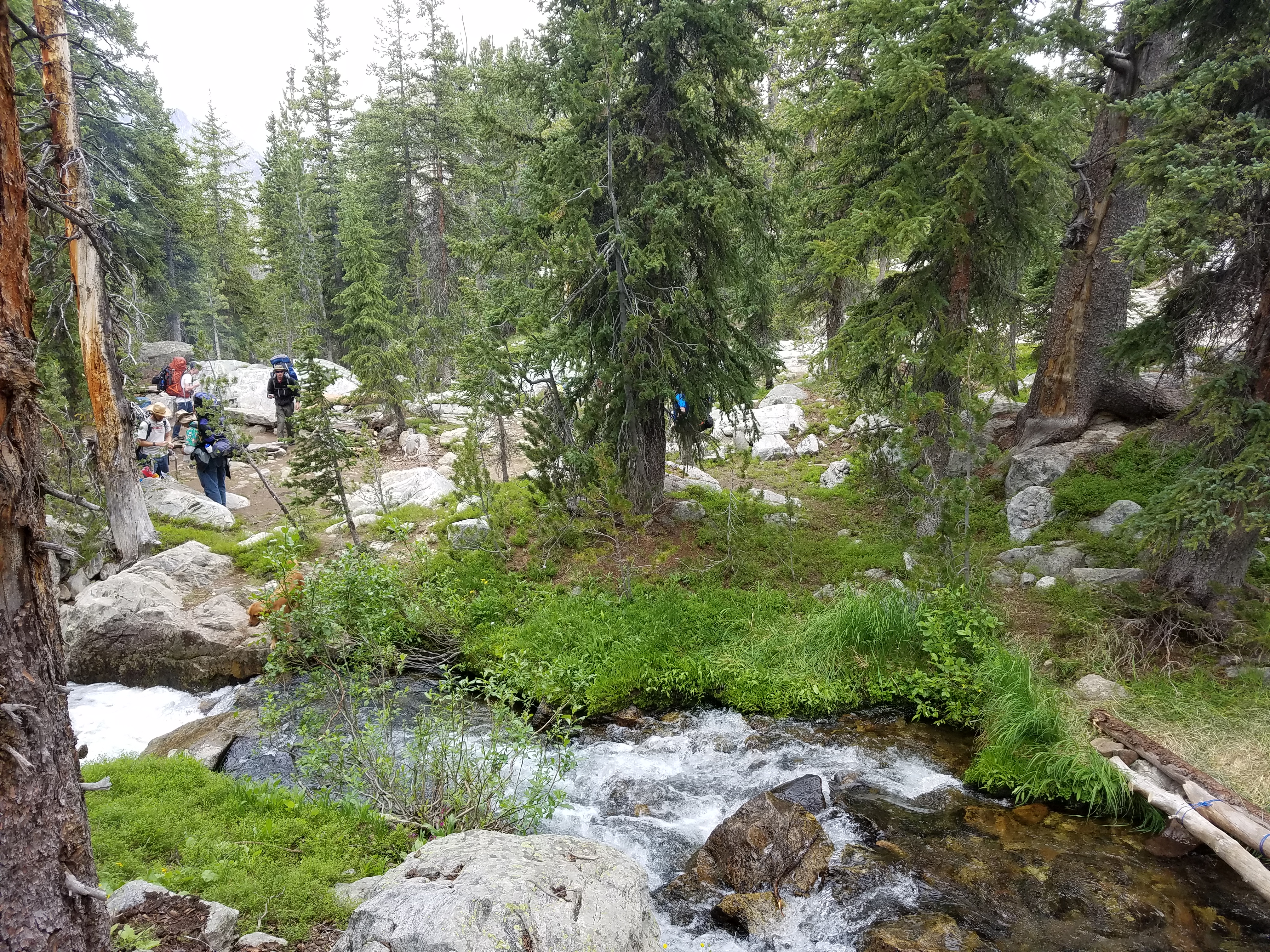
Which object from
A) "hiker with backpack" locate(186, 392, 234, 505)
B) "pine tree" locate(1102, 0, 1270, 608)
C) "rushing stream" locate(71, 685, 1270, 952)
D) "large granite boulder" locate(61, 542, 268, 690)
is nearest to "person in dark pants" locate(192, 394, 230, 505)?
"hiker with backpack" locate(186, 392, 234, 505)

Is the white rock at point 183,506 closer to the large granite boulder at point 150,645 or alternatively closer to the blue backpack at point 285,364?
the blue backpack at point 285,364

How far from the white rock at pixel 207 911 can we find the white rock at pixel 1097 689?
8299mm

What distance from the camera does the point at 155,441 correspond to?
46.8 ft

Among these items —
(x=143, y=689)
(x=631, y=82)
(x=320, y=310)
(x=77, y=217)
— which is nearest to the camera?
(x=77, y=217)

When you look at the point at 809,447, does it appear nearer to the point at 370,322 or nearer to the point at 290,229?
the point at 370,322

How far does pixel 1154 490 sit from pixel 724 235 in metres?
7.76

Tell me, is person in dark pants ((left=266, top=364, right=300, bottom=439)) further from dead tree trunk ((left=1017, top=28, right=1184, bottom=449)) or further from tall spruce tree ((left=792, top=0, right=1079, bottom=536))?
dead tree trunk ((left=1017, top=28, right=1184, bottom=449))

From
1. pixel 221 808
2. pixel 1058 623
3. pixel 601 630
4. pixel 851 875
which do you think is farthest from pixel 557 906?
pixel 1058 623

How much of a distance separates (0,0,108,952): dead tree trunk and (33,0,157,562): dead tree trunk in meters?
6.62

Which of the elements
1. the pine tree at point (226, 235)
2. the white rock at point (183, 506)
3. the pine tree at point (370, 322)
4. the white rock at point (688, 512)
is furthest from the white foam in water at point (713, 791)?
the pine tree at point (226, 235)

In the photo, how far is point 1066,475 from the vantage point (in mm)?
11430

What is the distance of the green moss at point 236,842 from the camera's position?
15.1 ft

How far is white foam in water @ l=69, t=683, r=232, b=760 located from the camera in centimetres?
803

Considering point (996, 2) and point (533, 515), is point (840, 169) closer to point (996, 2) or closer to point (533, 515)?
point (996, 2)
